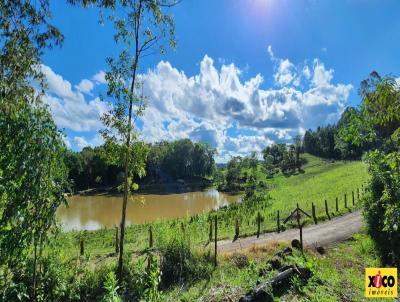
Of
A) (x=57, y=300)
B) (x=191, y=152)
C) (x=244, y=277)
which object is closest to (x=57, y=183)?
(x=57, y=300)

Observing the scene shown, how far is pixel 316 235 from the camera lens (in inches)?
685

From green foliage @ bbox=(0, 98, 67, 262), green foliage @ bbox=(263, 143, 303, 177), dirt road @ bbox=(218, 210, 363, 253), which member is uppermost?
green foliage @ bbox=(263, 143, 303, 177)

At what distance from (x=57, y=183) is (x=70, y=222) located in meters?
32.2

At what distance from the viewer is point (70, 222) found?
118 feet

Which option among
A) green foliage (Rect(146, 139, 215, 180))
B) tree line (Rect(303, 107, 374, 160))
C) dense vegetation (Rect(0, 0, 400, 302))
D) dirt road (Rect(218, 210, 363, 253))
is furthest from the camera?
green foliage (Rect(146, 139, 215, 180))

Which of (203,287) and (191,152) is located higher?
(191,152)

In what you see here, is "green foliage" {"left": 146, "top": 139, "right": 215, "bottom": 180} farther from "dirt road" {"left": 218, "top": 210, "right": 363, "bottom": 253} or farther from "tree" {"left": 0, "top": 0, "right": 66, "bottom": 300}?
"tree" {"left": 0, "top": 0, "right": 66, "bottom": 300}

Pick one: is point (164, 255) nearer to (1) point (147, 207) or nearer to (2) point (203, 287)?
(2) point (203, 287)

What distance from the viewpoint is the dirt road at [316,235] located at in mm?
16081

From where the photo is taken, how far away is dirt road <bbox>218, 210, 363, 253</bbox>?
16.1 m

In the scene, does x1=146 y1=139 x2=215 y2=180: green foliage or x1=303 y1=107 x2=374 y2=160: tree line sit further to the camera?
x1=146 y1=139 x2=215 y2=180: green foliage

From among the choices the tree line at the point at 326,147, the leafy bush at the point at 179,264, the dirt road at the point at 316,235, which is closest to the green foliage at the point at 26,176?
the leafy bush at the point at 179,264

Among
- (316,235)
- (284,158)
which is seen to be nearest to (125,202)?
(316,235)

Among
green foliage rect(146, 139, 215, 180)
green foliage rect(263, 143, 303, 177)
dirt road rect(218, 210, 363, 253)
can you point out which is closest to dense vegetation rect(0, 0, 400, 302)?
dirt road rect(218, 210, 363, 253)
